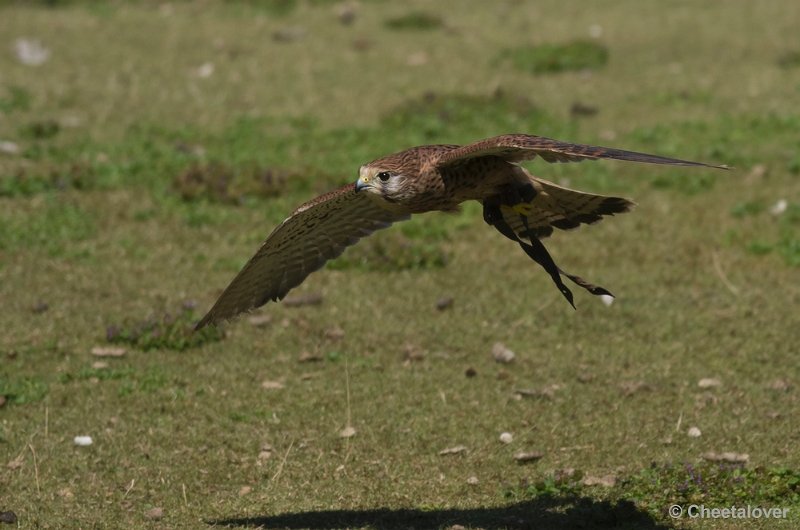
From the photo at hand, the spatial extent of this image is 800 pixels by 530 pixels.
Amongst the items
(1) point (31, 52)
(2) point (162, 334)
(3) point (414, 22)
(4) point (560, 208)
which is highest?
(4) point (560, 208)

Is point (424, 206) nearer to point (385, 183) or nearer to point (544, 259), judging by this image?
point (385, 183)

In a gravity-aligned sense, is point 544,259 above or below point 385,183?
below

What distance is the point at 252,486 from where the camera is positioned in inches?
309

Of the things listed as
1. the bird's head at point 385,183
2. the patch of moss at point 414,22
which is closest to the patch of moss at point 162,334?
the bird's head at point 385,183

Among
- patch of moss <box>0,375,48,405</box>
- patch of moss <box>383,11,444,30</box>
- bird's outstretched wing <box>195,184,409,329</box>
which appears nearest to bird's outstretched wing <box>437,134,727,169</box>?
bird's outstretched wing <box>195,184,409,329</box>

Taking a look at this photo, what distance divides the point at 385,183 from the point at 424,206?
29 centimetres

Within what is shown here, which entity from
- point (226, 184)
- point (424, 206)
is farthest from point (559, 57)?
point (424, 206)

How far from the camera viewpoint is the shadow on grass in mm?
7254

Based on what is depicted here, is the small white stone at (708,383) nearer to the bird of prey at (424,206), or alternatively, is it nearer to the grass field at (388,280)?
the grass field at (388,280)

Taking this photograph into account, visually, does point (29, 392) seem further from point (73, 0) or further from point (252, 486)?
point (73, 0)

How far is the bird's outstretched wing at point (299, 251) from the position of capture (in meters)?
8.12

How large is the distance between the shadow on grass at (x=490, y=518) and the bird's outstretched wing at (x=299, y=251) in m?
1.45

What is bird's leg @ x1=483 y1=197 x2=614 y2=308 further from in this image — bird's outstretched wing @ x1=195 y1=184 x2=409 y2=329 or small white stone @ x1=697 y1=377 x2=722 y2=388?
small white stone @ x1=697 y1=377 x2=722 y2=388

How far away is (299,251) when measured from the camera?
8.34 meters
